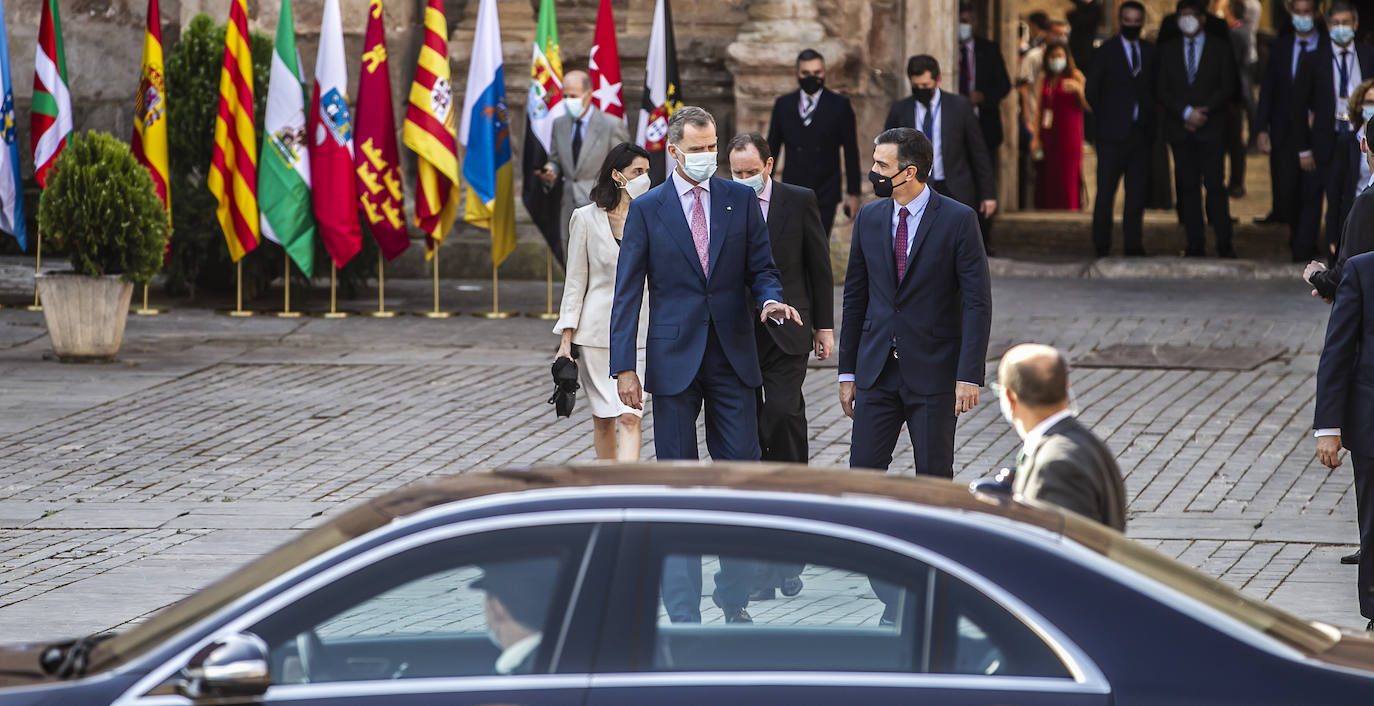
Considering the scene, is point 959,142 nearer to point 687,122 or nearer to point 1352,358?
point 687,122

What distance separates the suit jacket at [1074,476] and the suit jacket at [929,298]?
2698 mm

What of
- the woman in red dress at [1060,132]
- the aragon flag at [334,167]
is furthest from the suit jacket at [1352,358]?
the woman in red dress at [1060,132]

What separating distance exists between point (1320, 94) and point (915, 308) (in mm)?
9611

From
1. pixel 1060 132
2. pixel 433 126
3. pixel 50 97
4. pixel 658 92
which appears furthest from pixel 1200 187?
pixel 50 97

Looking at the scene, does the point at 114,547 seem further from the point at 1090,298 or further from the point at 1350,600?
the point at 1090,298

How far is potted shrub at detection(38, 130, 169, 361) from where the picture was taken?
13359mm

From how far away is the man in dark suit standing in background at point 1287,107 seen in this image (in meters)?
16.4

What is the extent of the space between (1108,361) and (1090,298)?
289 centimetres

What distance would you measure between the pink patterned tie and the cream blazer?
116cm

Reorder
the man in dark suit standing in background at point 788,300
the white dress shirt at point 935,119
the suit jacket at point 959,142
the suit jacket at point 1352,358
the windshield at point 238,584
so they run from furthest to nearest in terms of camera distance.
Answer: the white dress shirt at point 935,119
the suit jacket at point 959,142
the man in dark suit standing in background at point 788,300
the suit jacket at point 1352,358
the windshield at point 238,584

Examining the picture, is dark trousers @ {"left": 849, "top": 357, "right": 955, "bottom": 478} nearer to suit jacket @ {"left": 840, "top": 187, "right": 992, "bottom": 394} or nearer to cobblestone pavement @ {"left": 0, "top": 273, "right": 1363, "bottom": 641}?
suit jacket @ {"left": 840, "top": 187, "right": 992, "bottom": 394}

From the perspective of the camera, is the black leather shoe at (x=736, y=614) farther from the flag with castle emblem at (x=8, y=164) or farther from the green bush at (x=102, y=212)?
the flag with castle emblem at (x=8, y=164)

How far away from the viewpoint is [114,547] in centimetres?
841

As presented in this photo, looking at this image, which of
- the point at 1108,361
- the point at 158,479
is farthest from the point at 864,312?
the point at 1108,361
